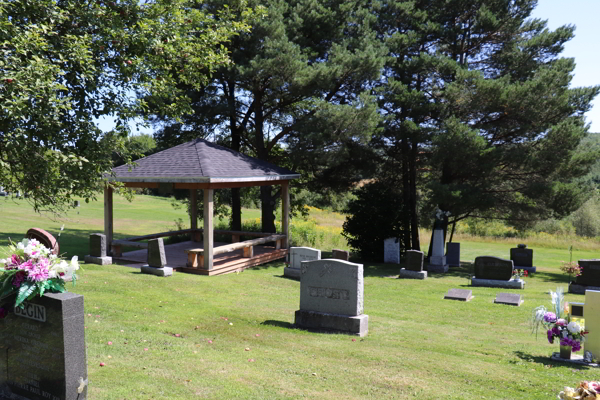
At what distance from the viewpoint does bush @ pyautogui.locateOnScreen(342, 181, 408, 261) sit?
23781 millimetres

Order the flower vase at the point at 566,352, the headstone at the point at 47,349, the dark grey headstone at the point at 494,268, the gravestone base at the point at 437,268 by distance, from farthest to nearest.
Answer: the gravestone base at the point at 437,268 → the dark grey headstone at the point at 494,268 → the flower vase at the point at 566,352 → the headstone at the point at 47,349

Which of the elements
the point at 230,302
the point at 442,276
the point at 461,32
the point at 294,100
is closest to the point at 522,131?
the point at 461,32

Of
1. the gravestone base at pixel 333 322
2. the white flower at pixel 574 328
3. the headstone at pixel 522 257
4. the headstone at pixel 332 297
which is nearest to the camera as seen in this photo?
the white flower at pixel 574 328

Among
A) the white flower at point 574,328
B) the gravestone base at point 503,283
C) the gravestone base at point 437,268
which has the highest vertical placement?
the white flower at point 574,328

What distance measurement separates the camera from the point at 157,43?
11922 mm

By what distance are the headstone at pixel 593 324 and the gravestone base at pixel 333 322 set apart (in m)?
3.71

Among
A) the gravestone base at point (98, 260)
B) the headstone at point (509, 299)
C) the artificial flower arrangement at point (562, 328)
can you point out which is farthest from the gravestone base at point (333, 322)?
the gravestone base at point (98, 260)

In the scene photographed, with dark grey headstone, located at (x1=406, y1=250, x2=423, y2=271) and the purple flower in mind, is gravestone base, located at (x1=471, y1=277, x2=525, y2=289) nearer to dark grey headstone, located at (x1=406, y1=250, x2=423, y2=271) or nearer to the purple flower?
dark grey headstone, located at (x1=406, y1=250, x2=423, y2=271)

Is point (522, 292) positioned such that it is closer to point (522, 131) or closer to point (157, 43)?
point (522, 131)

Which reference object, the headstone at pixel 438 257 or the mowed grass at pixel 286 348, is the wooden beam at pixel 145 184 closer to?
the mowed grass at pixel 286 348

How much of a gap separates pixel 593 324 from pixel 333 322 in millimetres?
4410

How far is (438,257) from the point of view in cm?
2167

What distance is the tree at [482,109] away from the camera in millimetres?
20906

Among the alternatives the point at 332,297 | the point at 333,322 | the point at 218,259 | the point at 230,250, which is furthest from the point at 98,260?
the point at 333,322
